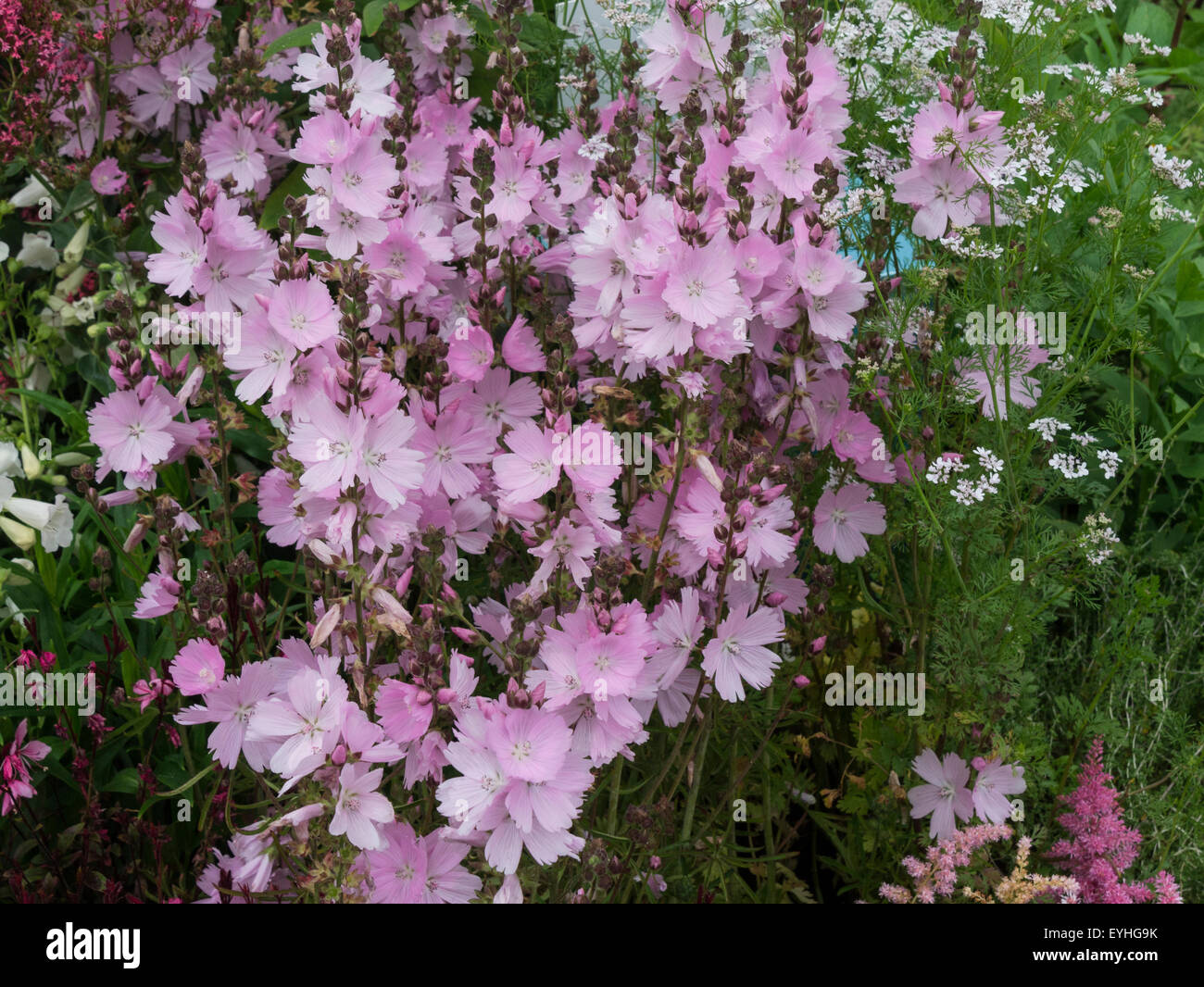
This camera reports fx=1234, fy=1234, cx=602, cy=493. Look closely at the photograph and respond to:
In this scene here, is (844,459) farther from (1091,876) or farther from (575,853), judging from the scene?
(575,853)

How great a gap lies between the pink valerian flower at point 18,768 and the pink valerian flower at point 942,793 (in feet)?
5.67

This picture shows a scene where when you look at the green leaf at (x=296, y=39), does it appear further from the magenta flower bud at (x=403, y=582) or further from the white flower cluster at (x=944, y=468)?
the white flower cluster at (x=944, y=468)

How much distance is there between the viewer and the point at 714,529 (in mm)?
2113

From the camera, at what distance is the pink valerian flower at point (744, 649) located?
2211 millimetres

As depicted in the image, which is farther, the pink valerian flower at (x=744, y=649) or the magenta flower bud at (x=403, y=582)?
the pink valerian flower at (x=744, y=649)

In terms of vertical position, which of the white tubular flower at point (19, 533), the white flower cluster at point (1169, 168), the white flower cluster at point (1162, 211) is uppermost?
the white flower cluster at point (1169, 168)

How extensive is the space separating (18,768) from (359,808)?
77cm

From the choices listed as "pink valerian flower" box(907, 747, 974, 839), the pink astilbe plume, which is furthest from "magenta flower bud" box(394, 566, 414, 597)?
the pink astilbe plume

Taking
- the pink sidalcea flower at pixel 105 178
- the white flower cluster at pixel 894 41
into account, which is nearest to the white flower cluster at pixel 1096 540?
the white flower cluster at pixel 894 41

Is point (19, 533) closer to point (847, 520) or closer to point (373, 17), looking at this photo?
point (373, 17)

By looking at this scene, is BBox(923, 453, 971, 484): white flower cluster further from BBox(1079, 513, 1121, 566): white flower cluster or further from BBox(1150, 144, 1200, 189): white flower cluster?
BBox(1150, 144, 1200, 189): white flower cluster

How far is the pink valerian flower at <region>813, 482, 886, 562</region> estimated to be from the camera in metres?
2.52

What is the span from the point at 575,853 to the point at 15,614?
1.33 metres
